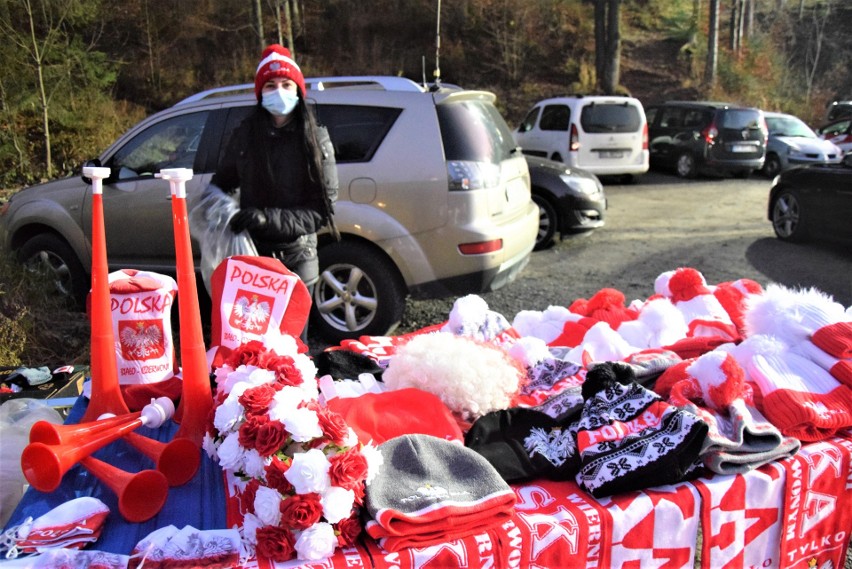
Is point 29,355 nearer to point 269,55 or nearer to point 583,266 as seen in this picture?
point 269,55

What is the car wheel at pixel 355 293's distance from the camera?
530 centimetres

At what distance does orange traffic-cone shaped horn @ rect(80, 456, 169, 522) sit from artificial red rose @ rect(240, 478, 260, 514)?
26 centimetres

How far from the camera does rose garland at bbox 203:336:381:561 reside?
1755mm

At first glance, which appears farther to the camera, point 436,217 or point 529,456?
point 436,217

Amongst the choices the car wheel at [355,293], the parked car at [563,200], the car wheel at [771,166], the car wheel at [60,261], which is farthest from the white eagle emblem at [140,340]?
the car wheel at [771,166]

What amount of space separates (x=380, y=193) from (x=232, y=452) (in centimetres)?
361

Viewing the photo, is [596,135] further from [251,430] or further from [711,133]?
[251,430]

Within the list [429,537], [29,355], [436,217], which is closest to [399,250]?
[436,217]

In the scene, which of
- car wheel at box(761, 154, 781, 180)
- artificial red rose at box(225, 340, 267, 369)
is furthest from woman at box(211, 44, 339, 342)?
car wheel at box(761, 154, 781, 180)

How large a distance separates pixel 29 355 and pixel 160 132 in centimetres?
Result: 200

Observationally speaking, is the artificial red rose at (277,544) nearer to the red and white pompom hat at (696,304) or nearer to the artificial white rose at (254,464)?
the artificial white rose at (254,464)

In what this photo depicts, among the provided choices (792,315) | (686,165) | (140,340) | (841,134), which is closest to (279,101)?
(140,340)

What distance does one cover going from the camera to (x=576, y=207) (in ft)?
29.0

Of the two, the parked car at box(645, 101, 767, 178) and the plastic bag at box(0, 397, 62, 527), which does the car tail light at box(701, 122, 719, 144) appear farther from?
the plastic bag at box(0, 397, 62, 527)
